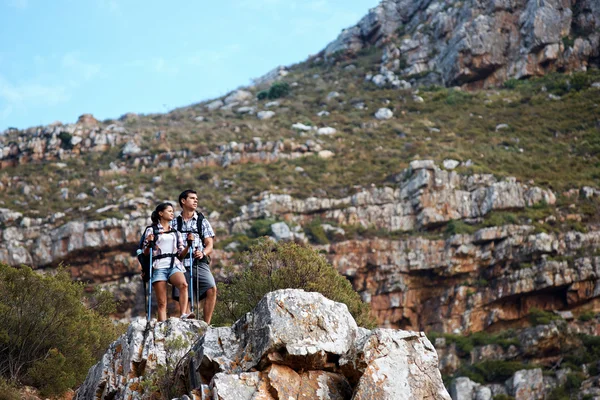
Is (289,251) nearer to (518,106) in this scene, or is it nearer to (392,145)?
(392,145)

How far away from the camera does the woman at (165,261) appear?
11.6m

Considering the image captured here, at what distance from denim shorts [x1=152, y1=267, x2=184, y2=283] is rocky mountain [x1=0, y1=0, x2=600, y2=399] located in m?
15.1

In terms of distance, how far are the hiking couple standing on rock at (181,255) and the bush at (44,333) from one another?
98.2 inches

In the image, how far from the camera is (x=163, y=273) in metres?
11.6

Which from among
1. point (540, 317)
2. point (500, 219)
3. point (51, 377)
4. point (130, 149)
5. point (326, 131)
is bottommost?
point (540, 317)

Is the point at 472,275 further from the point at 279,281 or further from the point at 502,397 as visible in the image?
the point at 279,281

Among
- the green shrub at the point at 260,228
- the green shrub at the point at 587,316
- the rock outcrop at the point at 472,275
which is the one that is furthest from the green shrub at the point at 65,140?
the green shrub at the point at 587,316

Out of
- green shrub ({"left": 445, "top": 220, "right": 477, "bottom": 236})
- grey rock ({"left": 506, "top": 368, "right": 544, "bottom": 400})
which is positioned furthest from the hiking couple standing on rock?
green shrub ({"left": 445, "top": 220, "right": 477, "bottom": 236})

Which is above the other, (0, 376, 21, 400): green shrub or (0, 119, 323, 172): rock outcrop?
(0, 119, 323, 172): rock outcrop

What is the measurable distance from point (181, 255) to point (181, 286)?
1.71 feet

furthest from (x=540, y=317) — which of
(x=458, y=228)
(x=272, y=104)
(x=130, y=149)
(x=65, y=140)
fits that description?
(x=272, y=104)

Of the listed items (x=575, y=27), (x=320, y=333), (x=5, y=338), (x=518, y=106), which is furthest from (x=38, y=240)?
(x=575, y=27)

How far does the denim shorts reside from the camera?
11624mm

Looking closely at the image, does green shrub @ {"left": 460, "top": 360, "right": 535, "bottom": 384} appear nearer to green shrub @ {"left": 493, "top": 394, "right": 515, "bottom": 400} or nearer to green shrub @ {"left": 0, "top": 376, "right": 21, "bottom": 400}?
green shrub @ {"left": 493, "top": 394, "right": 515, "bottom": 400}
